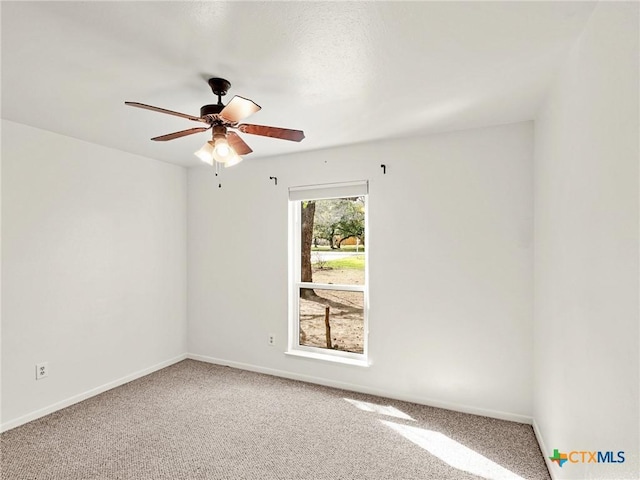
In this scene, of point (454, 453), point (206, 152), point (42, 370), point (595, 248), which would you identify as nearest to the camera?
point (595, 248)

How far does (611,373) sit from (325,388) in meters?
2.61

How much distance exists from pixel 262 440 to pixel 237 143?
6.82 ft

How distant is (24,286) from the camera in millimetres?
2846

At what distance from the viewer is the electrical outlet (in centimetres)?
292

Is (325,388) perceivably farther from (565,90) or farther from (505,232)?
(565,90)

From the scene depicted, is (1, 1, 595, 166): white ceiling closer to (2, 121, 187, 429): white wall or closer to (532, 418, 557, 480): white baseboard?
(2, 121, 187, 429): white wall

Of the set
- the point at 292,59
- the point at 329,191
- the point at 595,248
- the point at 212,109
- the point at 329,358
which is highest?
the point at 292,59

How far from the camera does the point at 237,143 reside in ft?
7.58

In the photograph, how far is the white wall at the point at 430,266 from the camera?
2.82 m

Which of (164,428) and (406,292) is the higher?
(406,292)

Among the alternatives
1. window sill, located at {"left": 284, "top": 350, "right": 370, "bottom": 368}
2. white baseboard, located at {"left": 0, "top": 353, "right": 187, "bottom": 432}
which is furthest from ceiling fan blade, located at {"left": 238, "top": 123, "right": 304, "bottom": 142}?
white baseboard, located at {"left": 0, "top": 353, "right": 187, "bottom": 432}

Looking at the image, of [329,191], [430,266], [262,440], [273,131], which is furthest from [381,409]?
[273,131]

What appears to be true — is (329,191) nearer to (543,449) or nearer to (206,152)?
(206,152)

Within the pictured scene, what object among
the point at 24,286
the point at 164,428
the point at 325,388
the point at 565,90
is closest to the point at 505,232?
the point at 565,90
